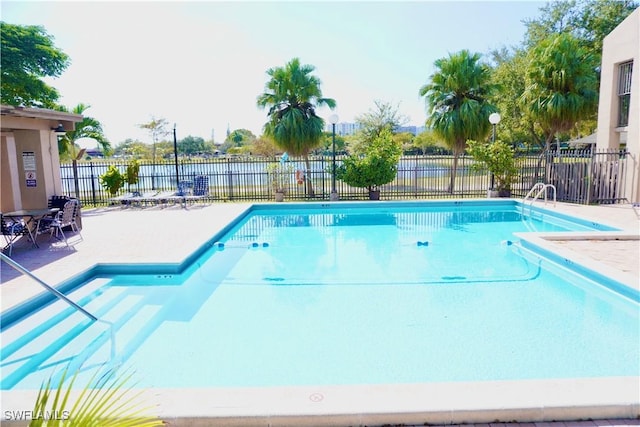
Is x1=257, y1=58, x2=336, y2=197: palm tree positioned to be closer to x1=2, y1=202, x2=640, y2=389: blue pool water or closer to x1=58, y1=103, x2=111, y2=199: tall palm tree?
x1=58, y1=103, x2=111, y2=199: tall palm tree

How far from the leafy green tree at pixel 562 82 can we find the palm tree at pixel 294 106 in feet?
26.9

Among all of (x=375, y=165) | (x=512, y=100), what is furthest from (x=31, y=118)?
(x=512, y=100)

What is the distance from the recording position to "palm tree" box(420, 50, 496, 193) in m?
17.0

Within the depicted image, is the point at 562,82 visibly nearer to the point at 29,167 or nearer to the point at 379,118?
the point at 379,118

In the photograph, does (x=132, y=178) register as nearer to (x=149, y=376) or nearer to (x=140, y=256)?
(x=140, y=256)

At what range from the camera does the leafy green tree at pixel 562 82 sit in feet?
51.1

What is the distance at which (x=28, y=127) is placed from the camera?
8414 mm

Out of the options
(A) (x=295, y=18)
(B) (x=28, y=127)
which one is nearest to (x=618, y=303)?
(A) (x=295, y=18)

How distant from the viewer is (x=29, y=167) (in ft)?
29.8

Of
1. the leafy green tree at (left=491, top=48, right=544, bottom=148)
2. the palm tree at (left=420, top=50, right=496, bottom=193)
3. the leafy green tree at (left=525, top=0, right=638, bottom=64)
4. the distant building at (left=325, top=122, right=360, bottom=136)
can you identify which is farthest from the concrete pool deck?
the leafy green tree at (left=525, top=0, right=638, bottom=64)

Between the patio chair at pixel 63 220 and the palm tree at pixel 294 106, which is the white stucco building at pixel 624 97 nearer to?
the palm tree at pixel 294 106

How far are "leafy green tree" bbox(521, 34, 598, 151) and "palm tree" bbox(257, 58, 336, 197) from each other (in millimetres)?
8205

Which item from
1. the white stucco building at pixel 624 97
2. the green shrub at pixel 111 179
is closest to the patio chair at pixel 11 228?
the green shrub at pixel 111 179

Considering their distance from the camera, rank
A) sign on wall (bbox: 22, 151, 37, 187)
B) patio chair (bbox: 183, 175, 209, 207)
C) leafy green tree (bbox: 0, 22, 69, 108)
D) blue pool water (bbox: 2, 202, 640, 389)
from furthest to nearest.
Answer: leafy green tree (bbox: 0, 22, 69, 108) < patio chair (bbox: 183, 175, 209, 207) < sign on wall (bbox: 22, 151, 37, 187) < blue pool water (bbox: 2, 202, 640, 389)
